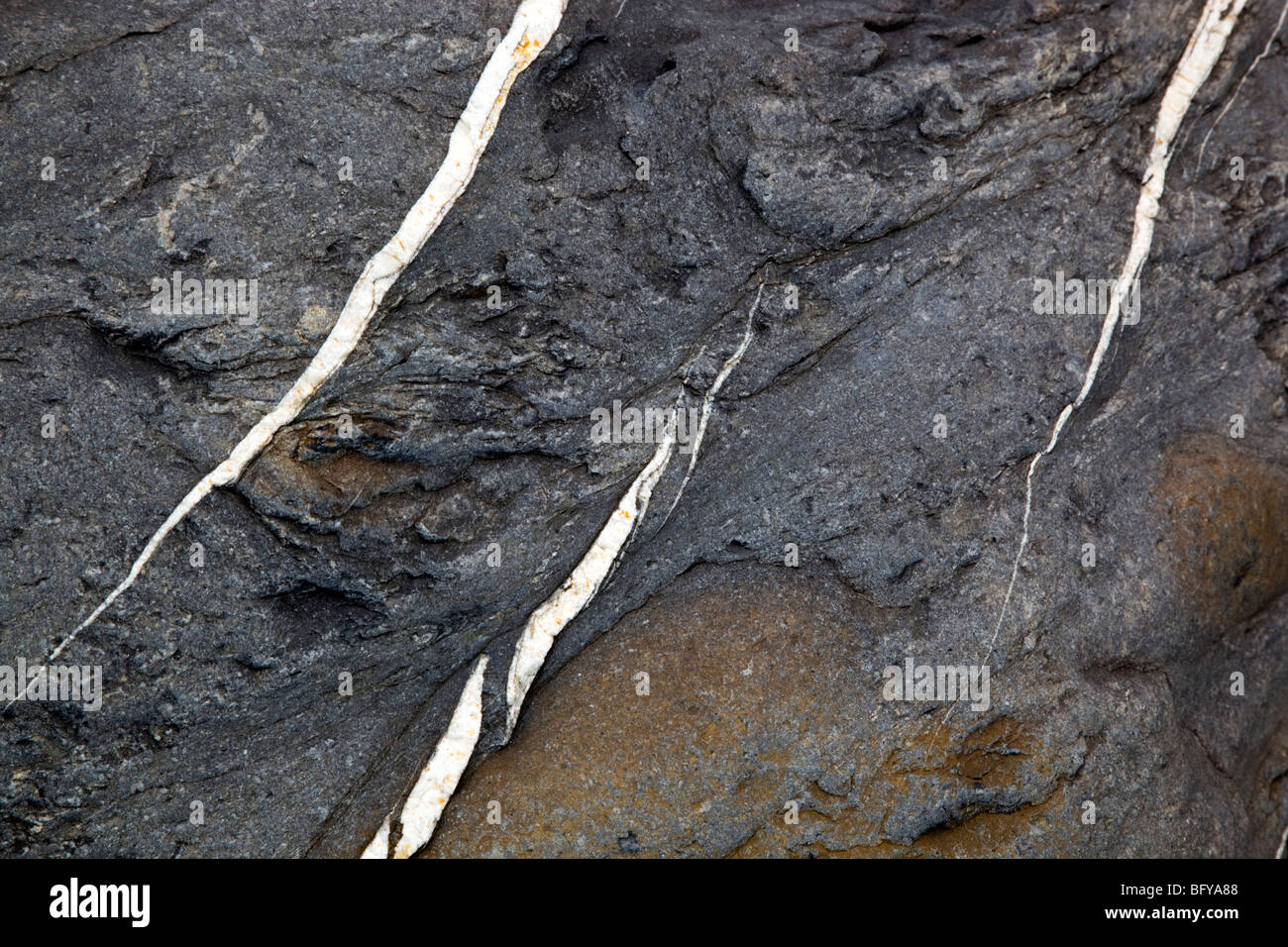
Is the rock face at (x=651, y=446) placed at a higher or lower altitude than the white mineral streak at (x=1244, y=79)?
lower

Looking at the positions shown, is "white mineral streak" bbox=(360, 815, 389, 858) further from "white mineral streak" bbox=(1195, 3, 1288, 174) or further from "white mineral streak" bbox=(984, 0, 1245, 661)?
"white mineral streak" bbox=(1195, 3, 1288, 174)

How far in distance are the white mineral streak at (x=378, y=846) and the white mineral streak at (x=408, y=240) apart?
2.28 metres

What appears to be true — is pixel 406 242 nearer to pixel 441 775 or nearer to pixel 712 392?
pixel 712 392

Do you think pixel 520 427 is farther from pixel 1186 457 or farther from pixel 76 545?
pixel 1186 457

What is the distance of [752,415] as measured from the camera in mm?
7160

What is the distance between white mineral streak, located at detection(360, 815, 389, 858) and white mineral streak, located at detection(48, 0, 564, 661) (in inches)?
89.9

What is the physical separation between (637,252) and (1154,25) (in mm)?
4203

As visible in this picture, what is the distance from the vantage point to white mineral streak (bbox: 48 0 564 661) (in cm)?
632

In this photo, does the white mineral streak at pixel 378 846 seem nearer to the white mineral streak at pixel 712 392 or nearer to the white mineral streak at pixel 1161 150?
the white mineral streak at pixel 712 392

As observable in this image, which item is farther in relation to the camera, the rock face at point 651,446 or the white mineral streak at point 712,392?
the white mineral streak at point 712,392

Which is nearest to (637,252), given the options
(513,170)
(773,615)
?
(513,170)

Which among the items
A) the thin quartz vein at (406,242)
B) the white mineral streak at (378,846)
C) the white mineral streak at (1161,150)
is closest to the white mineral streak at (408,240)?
the thin quartz vein at (406,242)

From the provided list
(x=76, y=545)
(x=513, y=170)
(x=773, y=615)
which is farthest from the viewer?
(x=773, y=615)

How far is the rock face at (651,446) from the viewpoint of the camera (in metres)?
6.19
